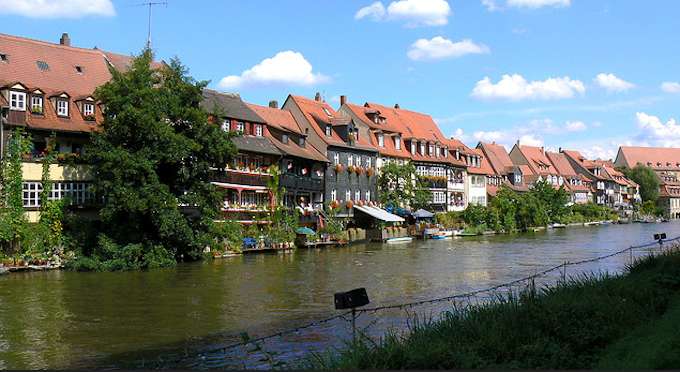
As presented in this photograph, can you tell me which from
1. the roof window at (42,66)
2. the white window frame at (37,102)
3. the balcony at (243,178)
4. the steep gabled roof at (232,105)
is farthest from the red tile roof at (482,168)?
the white window frame at (37,102)

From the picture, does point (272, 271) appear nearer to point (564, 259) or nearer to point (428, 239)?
point (564, 259)

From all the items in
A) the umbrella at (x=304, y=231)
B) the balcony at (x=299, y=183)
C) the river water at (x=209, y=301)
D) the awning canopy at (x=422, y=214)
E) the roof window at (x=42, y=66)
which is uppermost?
the roof window at (x=42, y=66)

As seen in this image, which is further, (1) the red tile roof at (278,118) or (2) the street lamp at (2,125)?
(1) the red tile roof at (278,118)

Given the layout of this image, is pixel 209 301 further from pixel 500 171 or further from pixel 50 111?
pixel 500 171

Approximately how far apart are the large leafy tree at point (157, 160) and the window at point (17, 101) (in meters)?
3.80

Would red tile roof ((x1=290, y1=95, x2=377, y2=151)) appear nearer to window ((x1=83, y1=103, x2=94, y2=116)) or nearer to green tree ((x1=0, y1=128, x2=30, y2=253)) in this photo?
window ((x1=83, y1=103, x2=94, y2=116))

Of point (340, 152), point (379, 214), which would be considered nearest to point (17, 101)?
point (340, 152)

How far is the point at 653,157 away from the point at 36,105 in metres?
164

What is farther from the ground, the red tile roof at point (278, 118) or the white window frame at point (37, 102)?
the red tile roof at point (278, 118)

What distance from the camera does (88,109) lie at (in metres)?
41.6

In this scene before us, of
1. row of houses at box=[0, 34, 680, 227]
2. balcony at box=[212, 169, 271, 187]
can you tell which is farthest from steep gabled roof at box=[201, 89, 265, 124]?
balcony at box=[212, 169, 271, 187]

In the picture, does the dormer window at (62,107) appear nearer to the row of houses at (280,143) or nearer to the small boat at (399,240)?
the row of houses at (280,143)

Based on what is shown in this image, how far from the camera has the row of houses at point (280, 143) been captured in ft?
128

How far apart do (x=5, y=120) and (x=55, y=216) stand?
5398 mm
